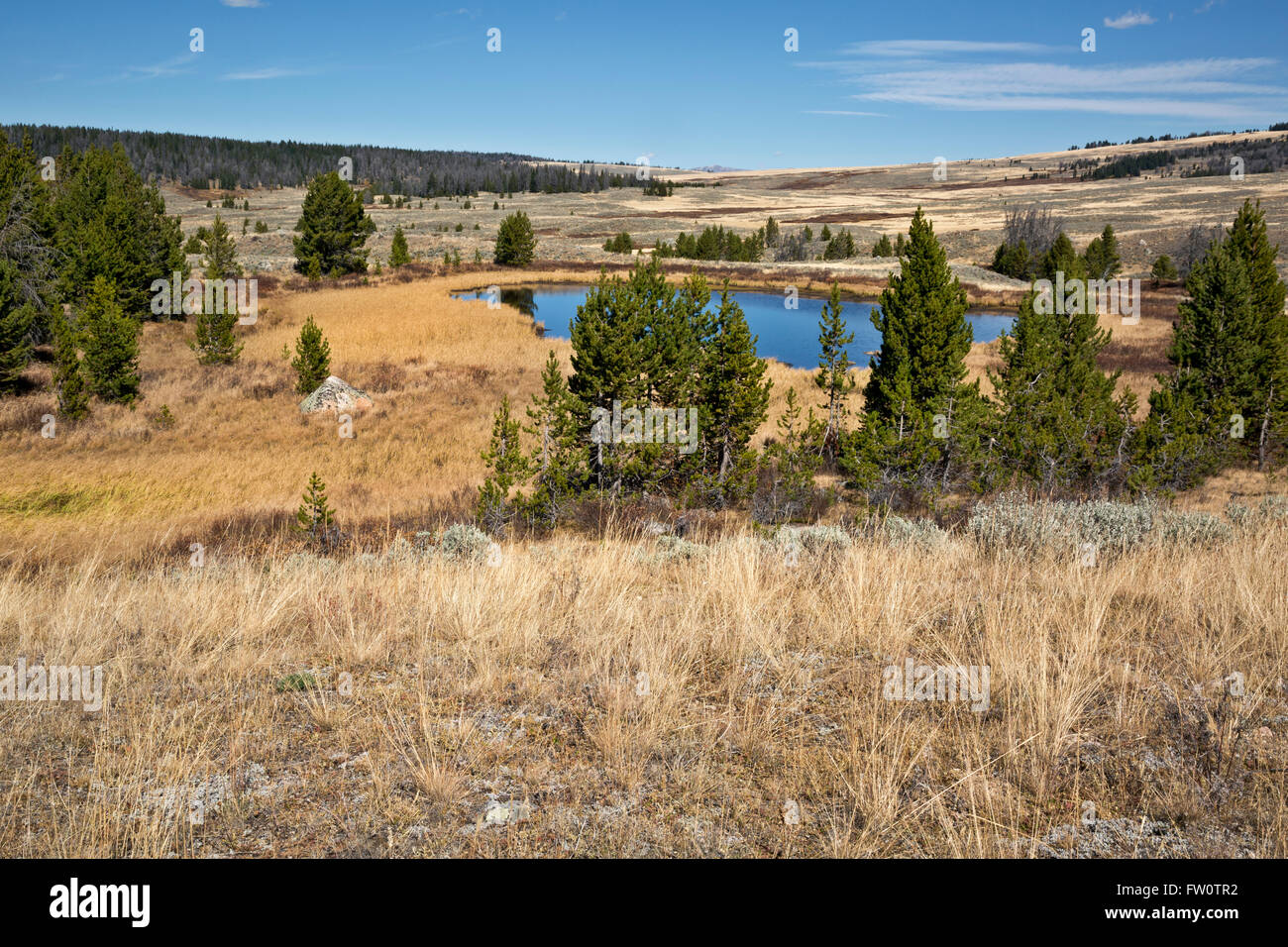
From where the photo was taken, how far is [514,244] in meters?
65.1

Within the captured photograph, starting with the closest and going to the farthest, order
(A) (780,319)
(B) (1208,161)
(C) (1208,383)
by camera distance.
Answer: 1. (C) (1208,383)
2. (A) (780,319)
3. (B) (1208,161)

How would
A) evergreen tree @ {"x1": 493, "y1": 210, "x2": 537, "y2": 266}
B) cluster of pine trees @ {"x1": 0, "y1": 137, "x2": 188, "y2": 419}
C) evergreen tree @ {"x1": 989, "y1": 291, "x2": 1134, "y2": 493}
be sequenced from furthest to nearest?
evergreen tree @ {"x1": 493, "y1": 210, "x2": 537, "y2": 266}, cluster of pine trees @ {"x1": 0, "y1": 137, "x2": 188, "y2": 419}, evergreen tree @ {"x1": 989, "y1": 291, "x2": 1134, "y2": 493}

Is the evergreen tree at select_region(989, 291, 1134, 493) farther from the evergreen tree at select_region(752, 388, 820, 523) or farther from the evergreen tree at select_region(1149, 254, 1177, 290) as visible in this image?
the evergreen tree at select_region(1149, 254, 1177, 290)

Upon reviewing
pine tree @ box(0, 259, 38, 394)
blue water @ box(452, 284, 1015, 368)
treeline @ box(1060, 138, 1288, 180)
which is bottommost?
pine tree @ box(0, 259, 38, 394)

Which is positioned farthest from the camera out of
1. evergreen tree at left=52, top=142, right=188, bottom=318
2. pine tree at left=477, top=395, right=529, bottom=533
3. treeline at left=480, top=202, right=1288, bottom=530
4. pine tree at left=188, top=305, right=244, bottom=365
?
evergreen tree at left=52, top=142, right=188, bottom=318

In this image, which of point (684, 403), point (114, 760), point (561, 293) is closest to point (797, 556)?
point (114, 760)

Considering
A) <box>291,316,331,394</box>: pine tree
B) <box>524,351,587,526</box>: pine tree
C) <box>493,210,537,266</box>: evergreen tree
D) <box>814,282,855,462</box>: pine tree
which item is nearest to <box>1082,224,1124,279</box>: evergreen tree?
<box>814,282,855,462</box>: pine tree

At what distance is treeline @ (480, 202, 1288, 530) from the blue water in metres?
18.0

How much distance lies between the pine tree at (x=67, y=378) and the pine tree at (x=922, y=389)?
2190 cm

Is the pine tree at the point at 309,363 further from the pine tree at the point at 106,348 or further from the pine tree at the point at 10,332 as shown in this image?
the pine tree at the point at 10,332

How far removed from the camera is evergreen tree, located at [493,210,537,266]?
64.8 meters

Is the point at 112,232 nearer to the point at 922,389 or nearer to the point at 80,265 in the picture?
the point at 80,265

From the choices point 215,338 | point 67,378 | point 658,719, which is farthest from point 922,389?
point 215,338

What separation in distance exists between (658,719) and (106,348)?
2584cm
